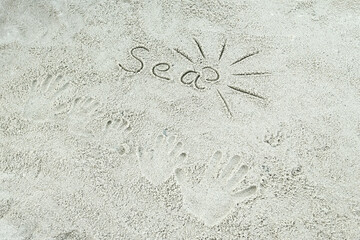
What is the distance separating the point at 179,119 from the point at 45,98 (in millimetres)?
506

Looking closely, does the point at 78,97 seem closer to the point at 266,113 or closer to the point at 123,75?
the point at 123,75

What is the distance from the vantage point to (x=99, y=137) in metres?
1.50

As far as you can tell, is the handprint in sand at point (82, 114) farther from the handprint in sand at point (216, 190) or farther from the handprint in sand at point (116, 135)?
the handprint in sand at point (216, 190)

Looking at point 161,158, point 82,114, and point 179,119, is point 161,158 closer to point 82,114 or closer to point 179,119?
point 179,119

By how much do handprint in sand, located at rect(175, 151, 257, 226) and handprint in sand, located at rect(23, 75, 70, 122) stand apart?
20.7 inches

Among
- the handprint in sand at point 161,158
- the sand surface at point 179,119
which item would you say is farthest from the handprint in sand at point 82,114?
the handprint in sand at point 161,158

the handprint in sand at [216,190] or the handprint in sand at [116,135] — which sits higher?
the handprint in sand at [116,135]

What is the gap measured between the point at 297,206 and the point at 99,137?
68 centimetres

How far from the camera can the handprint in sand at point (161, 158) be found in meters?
1.40

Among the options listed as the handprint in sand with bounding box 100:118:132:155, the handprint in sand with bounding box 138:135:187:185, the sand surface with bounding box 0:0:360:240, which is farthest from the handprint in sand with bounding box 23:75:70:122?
the handprint in sand with bounding box 138:135:187:185

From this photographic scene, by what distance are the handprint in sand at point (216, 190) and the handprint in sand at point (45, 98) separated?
53cm

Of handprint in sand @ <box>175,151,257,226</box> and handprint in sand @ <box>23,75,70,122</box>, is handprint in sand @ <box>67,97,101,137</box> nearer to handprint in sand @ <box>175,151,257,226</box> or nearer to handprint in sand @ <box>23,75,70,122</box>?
handprint in sand @ <box>23,75,70,122</box>

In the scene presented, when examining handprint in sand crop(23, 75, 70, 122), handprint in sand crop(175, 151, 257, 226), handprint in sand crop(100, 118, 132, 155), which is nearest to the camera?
handprint in sand crop(175, 151, 257, 226)

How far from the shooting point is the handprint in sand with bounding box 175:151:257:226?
132 cm
